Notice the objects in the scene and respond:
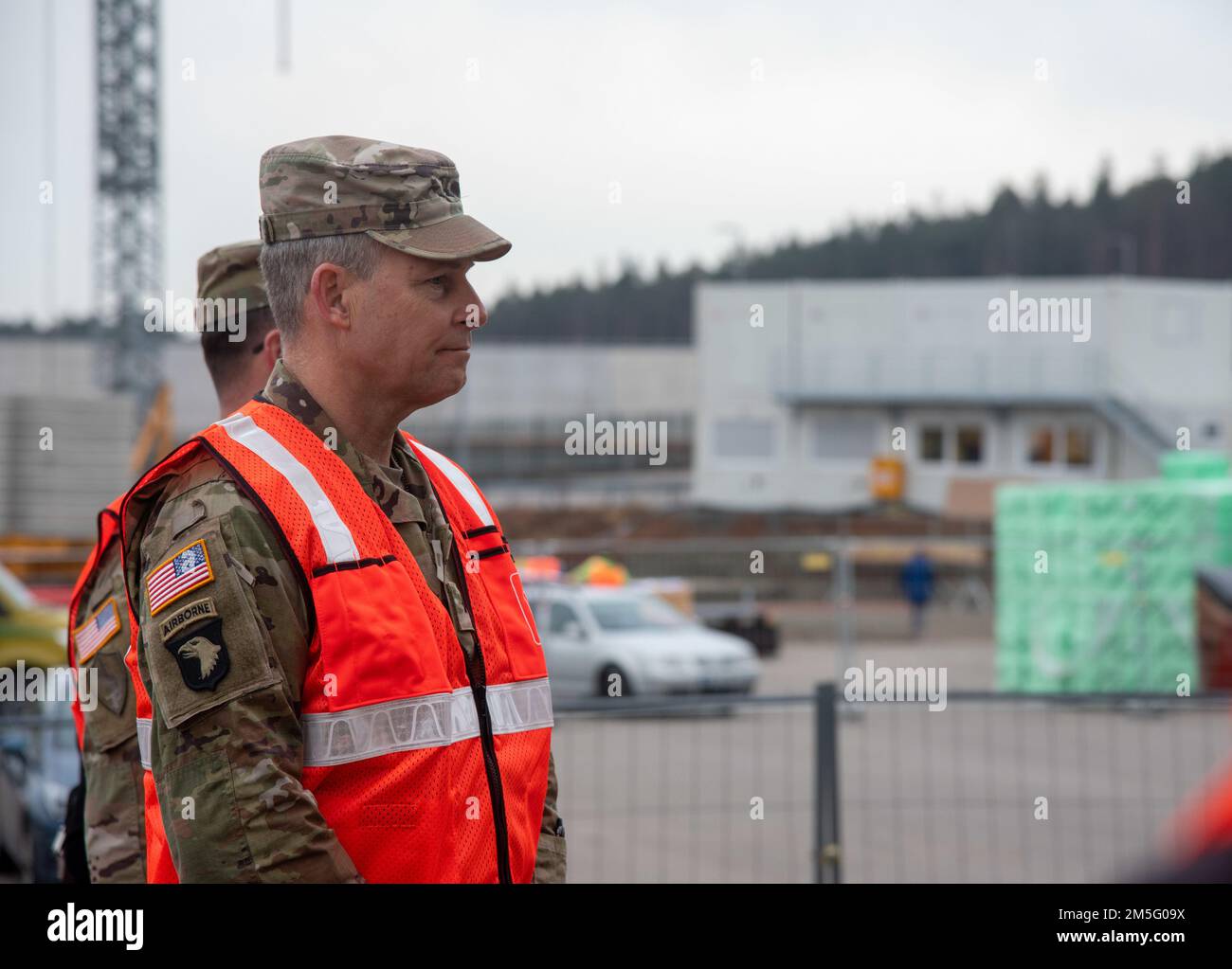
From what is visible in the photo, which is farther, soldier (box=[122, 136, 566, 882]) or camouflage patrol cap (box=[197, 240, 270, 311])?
camouflage patrol cap (box=[197, 240, 270, 311])

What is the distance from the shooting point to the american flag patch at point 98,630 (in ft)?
9.26

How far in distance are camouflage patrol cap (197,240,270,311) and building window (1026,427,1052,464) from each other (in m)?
44.6

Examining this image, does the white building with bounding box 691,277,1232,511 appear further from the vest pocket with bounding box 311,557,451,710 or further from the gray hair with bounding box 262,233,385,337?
the vest pocket with bounding box 311,557,451,710

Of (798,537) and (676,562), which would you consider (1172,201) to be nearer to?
(798,537)

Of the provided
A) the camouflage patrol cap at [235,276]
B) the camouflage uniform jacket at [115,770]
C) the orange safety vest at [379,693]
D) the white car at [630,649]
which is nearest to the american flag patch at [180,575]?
the orange safety vest at [379,693]

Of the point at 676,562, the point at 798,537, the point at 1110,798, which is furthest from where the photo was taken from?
the point at 798,537

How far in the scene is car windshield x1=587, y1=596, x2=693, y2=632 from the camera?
639 inches

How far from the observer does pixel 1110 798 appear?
879 cm

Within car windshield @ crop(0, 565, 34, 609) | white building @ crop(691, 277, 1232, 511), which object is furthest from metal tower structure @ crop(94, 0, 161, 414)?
car windshield @ crop(0, 565, 34, 609)

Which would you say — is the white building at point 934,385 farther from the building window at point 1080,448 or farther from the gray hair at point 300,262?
the gray hair at point 300,262
